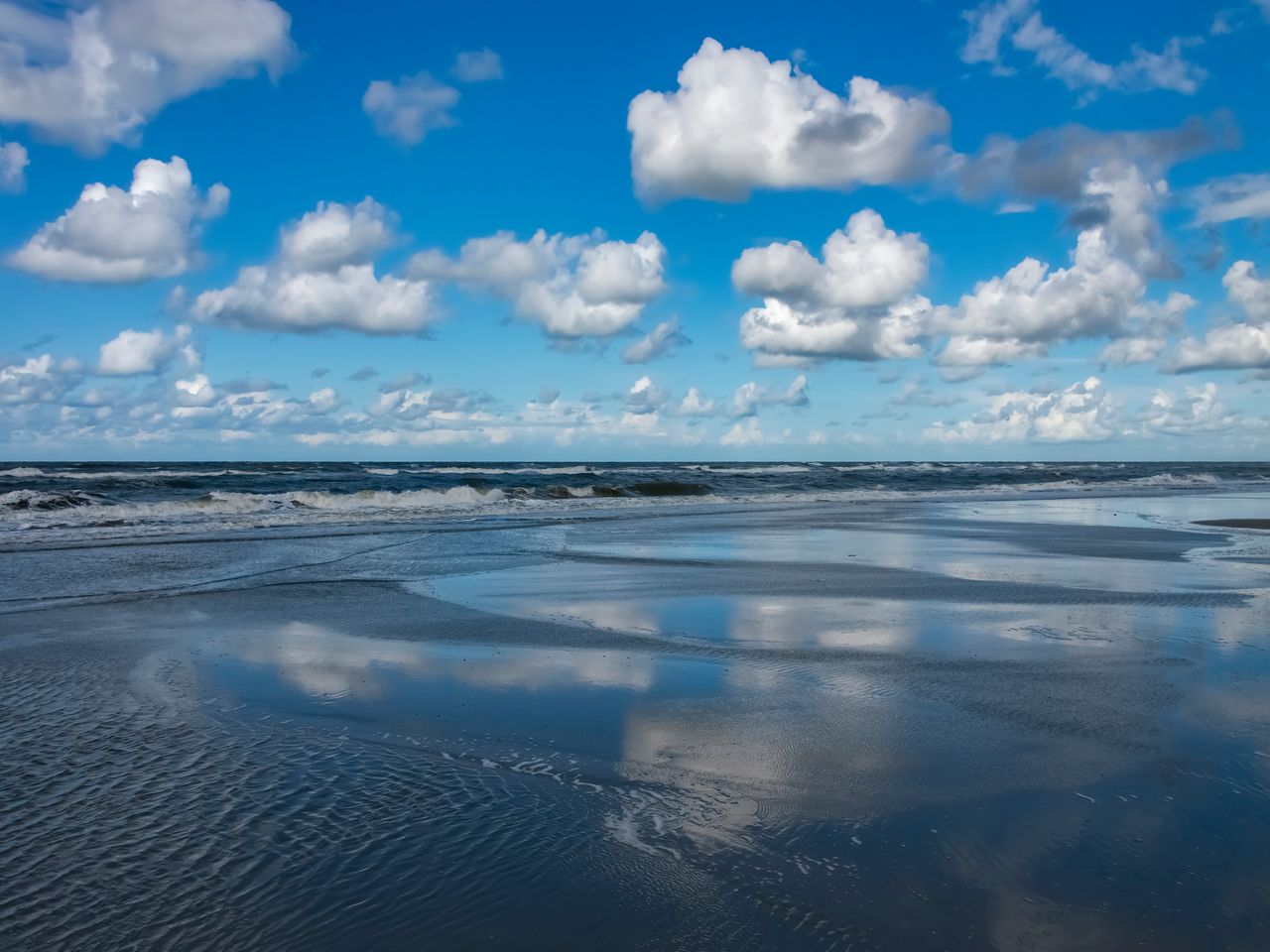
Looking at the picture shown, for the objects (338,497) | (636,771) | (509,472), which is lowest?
(636,771)

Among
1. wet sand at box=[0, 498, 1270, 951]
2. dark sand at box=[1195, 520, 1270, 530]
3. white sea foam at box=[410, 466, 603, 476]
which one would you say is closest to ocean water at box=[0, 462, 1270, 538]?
white sea foam at box=[410, 466, 603, 476]

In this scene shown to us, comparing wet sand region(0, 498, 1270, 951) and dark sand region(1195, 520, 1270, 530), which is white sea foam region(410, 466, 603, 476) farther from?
wet sand region(0, 498, 1270, 951)

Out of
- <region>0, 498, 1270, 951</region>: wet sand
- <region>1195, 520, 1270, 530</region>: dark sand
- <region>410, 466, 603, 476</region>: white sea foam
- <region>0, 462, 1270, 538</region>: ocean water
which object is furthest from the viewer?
<region>410, 466, 603, 476</region>: white sea foam

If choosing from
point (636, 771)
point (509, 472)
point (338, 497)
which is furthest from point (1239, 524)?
point (509, 472)

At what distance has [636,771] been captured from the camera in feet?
18.2

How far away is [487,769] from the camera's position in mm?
5551

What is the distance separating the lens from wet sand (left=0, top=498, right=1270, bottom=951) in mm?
3830

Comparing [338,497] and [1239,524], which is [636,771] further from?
[338,497]

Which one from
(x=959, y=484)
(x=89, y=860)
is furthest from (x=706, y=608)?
(x=959, y=484)

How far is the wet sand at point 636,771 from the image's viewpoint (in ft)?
12.6

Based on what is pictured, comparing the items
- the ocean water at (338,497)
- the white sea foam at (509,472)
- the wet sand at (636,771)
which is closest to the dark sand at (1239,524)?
the wet sand at (636,771)

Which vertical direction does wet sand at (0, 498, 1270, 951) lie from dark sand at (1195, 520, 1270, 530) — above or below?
above

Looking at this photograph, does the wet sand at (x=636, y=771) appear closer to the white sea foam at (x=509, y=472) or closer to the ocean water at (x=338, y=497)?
the ocean water at (x=338, y=497)

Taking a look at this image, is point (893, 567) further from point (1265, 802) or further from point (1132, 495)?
point (1132, 495)
